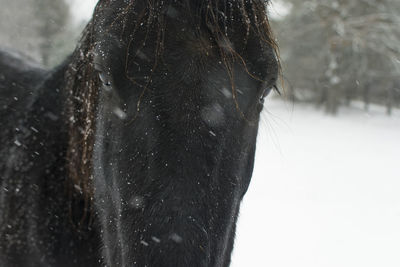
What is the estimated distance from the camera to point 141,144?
1367mm

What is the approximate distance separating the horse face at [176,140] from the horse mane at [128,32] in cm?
4

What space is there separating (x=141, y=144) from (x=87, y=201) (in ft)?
2.58

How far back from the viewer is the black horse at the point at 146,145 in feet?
4.09

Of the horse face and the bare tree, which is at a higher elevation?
the bare tree

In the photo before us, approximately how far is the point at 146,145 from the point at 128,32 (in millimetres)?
530

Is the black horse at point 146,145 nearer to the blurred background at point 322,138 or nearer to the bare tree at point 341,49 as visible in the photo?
the blurred background at point 322,138

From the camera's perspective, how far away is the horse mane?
145 cm

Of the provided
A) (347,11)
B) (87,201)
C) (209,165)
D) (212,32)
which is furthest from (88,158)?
(347,11)

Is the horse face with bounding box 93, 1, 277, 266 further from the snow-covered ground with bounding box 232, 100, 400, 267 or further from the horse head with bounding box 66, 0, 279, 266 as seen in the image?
the snow-covered ground with bounding box 232, 100, 400, 267

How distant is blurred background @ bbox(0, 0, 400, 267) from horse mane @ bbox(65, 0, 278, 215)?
50cm

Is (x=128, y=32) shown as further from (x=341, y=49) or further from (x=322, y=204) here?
(x=341, y=49)

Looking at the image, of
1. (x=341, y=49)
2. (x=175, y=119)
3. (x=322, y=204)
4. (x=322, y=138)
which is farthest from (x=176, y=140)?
(x=341, y=49)

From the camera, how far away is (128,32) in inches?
58.2

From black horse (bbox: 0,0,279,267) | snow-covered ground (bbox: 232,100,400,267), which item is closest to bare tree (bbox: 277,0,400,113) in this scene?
snow-covered ground (bbox: 232,100,400,267)
